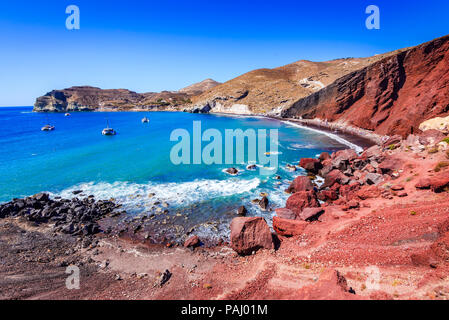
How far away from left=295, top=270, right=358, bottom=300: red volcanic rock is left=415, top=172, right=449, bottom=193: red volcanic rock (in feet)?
38.0

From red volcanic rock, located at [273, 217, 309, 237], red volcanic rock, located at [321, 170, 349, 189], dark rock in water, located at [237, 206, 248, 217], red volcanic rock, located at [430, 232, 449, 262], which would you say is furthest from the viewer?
red volcanic rock, located at [321, 170, 349, 189]

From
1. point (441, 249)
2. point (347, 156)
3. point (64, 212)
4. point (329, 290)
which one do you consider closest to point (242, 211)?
point (329, 290)

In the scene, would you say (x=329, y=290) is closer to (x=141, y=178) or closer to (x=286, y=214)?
(x=286, y=214)

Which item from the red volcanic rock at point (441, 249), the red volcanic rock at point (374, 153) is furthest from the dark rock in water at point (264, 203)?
the red volcanic rock at point (374, 153)

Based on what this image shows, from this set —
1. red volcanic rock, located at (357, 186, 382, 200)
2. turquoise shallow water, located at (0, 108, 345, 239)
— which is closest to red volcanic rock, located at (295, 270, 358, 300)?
turquoise shallow water, located at (0, 108, 345, 239)

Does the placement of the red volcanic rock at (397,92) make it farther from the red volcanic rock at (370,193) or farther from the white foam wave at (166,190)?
the white foam wave at (166,190)

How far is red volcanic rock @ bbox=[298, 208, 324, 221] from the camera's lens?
1521 cm

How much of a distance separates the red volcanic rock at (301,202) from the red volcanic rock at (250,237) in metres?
5.28

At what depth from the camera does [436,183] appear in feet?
47.0

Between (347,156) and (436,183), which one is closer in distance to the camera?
(436,183)

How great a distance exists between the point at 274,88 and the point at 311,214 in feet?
396

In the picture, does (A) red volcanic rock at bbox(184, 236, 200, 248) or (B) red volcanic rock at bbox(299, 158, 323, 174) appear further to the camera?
(B) red volcanic rock at bbox(299, 158, 323, 174)

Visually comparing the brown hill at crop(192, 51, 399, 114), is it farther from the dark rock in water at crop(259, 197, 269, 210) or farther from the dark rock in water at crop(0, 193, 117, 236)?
the dark rock in water at crop(0, 193, 117, 236)
